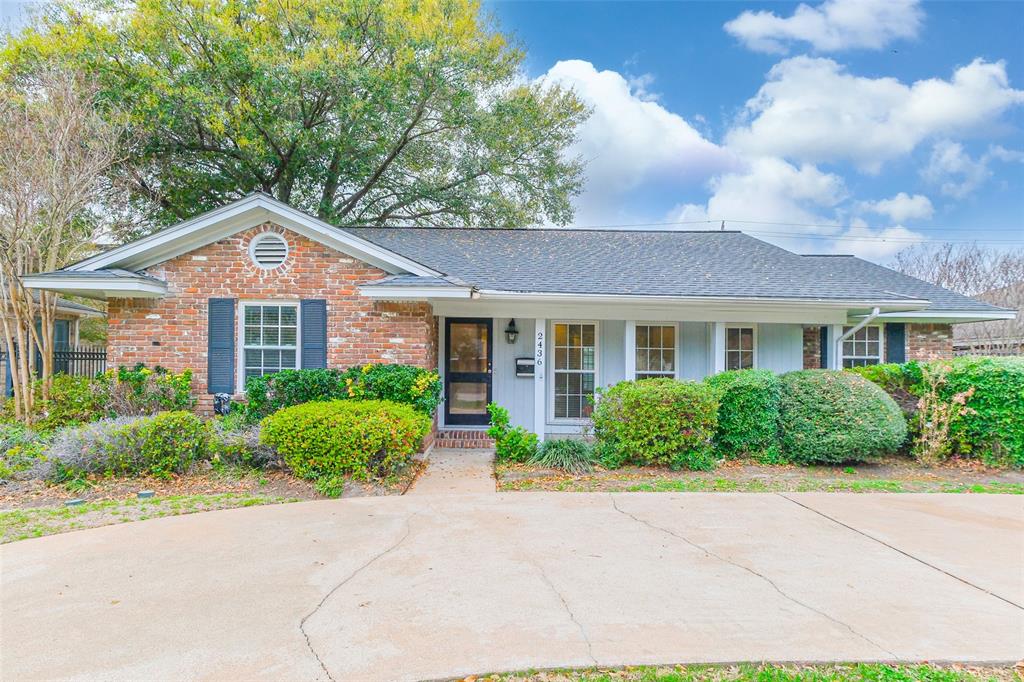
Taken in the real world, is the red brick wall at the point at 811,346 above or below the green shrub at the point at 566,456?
above

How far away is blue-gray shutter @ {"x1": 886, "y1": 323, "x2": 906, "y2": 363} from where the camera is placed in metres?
11.1

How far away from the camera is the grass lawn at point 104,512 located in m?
4.82

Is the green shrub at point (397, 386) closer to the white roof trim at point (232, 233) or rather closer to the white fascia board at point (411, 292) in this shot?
the white fascia board at point (411, 292)

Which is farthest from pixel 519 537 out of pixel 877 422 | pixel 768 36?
pixel 768 36

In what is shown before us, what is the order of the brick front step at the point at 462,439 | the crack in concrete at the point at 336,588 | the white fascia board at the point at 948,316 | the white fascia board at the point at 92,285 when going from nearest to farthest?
the crack in concrete at the point at 336,588 < the white fascia board at the point at 92,285 < the brick front step at the point at 462,439 < the white fascia board at the point at 948,316

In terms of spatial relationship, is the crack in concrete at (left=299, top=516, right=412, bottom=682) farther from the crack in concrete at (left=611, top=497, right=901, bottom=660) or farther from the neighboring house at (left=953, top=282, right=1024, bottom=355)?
the neighboring house at (left=953, top=282, right=1024, bottom=355)

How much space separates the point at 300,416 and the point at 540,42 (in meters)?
16.4

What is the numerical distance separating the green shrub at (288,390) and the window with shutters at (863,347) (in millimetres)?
10148

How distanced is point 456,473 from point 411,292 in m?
2.70

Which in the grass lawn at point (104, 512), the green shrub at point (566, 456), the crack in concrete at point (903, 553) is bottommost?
the crack in concrete at point (903, 553)

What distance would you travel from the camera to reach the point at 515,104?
17.4 meters

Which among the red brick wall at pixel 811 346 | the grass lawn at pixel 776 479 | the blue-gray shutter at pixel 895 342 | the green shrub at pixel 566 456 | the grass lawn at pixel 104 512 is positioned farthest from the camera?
the blue-gray shutter at pixel 895 342

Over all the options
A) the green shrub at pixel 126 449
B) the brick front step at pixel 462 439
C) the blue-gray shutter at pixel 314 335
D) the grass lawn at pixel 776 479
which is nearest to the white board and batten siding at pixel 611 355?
the brick front step at pixel 462 439

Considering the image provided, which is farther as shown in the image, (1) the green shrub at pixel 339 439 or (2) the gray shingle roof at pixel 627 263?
(2) the gray shingle roof at pixel 627 263
